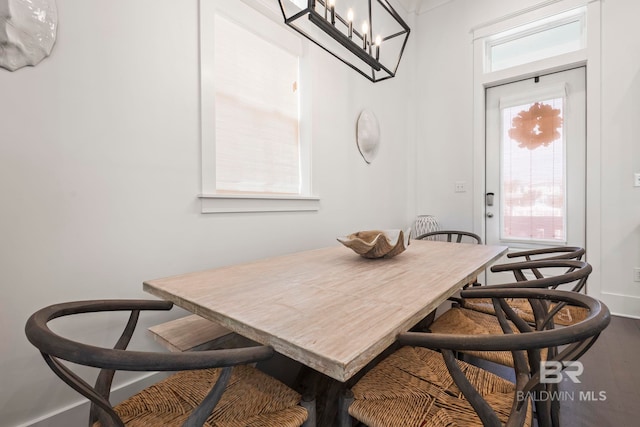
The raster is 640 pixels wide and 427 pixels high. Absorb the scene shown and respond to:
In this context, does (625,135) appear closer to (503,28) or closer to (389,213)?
(503,28)

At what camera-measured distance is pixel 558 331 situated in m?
0.60

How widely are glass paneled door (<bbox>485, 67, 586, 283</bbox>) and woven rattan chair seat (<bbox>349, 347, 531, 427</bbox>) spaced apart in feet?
9.00

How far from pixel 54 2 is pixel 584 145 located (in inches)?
155

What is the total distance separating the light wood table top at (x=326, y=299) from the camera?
24.8 inches

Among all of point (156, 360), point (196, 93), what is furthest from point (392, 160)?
point (156, 360)

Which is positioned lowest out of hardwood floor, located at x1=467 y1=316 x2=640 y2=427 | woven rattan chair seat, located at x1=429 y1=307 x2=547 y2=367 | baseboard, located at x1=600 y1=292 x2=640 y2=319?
hardwood floor, located at x1=467 y1=316 x2=640 y2=427

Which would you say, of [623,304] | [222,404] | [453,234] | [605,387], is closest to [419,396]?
[222,404]

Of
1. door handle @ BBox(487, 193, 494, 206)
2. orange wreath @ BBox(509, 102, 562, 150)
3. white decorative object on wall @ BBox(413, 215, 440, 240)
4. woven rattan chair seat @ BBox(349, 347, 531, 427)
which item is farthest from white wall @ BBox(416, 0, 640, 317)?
woven rattan chair seat @ BBox(349, 347, 531, 427)

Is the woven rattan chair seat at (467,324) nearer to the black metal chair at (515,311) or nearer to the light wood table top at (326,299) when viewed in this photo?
the black metal chair at (515,311)

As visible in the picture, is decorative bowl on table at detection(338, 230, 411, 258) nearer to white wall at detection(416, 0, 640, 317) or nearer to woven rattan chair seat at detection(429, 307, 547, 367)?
woven rattan chair seat at detection(429, 307, 547, 367)

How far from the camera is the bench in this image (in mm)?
1119

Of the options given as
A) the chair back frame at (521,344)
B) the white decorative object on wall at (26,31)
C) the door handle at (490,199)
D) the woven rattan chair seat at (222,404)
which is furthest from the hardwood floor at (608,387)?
the white decorative object on wall at (26,31)

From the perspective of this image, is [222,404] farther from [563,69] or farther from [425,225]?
[563,69]

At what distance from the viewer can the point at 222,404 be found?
854mm
